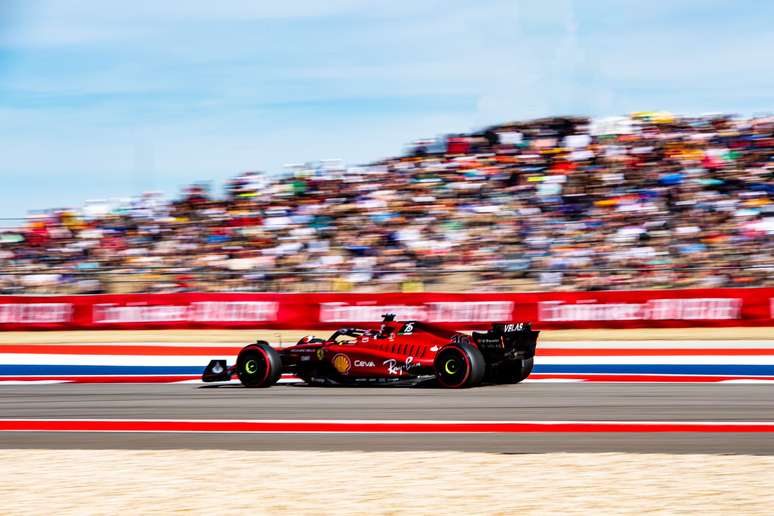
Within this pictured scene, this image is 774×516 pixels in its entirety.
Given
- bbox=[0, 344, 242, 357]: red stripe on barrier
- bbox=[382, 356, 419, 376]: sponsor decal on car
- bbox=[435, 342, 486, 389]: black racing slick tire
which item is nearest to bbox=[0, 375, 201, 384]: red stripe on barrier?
bbox=[0, 344, 242, 357]: red stripe on barrier

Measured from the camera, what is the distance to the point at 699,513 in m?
5.40

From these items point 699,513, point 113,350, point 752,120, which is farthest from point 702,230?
point 699,513

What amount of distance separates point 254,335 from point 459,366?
31.0ft

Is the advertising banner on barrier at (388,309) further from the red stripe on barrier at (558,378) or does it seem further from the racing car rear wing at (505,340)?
the racing car rear wing at (505,340)

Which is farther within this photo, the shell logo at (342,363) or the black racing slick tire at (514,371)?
the black racing slick tire at (514,371)

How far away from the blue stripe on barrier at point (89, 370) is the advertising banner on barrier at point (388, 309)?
3.72 m

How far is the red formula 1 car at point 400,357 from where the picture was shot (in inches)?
483

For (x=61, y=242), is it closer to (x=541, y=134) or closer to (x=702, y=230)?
(x=541, y=134)

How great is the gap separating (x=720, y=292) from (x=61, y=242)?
47.0 feet

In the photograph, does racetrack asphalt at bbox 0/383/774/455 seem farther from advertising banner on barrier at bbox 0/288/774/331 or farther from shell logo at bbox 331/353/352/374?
advertising banner on barrier at bbox 0/288/774/331

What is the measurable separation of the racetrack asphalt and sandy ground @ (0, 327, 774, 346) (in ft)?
20.5

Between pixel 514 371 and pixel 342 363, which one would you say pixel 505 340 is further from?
pixel 342 363

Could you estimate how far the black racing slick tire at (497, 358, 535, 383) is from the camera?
42.4ft

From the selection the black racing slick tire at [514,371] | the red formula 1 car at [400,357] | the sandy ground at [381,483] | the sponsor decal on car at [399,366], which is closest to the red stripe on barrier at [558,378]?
the black racing slick tire at [514,371]
